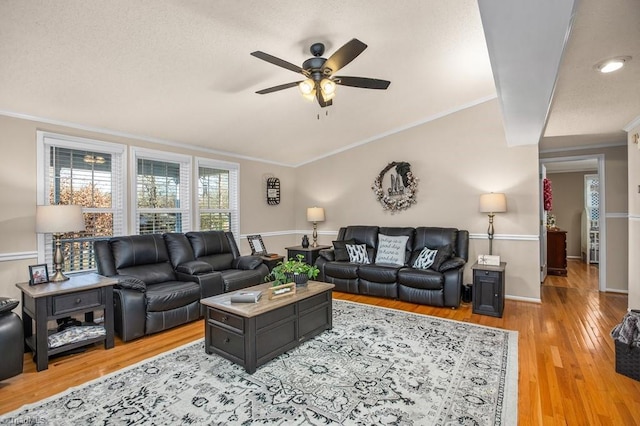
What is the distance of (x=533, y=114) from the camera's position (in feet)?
10.6

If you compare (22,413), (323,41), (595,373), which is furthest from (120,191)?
(595,373)

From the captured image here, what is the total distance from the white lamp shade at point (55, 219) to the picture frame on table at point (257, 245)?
2922 millimetres

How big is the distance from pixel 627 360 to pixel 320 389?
7.80ft

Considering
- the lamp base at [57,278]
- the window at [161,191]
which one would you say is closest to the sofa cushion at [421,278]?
the window at [161,191]

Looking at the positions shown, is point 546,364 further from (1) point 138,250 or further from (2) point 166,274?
A: (1) point 138,250

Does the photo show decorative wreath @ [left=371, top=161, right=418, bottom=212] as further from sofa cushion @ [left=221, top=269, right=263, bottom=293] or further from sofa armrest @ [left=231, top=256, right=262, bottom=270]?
sofa cushion @ [left=221, top=269, right=263, bottom=293]

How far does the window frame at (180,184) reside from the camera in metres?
4.26

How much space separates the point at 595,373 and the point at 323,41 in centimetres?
351

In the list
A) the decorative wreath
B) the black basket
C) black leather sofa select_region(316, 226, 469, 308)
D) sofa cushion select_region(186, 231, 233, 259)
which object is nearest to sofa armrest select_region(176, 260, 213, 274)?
sofa cushion select_region(186, 231, 233, 259)

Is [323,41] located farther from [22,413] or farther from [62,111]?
[22,413]

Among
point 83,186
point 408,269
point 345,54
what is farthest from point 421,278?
point 83,186

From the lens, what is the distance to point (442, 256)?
14.6 ft

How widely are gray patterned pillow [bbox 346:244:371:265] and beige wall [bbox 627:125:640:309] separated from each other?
3.26m

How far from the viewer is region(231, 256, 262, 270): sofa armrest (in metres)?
4.68
